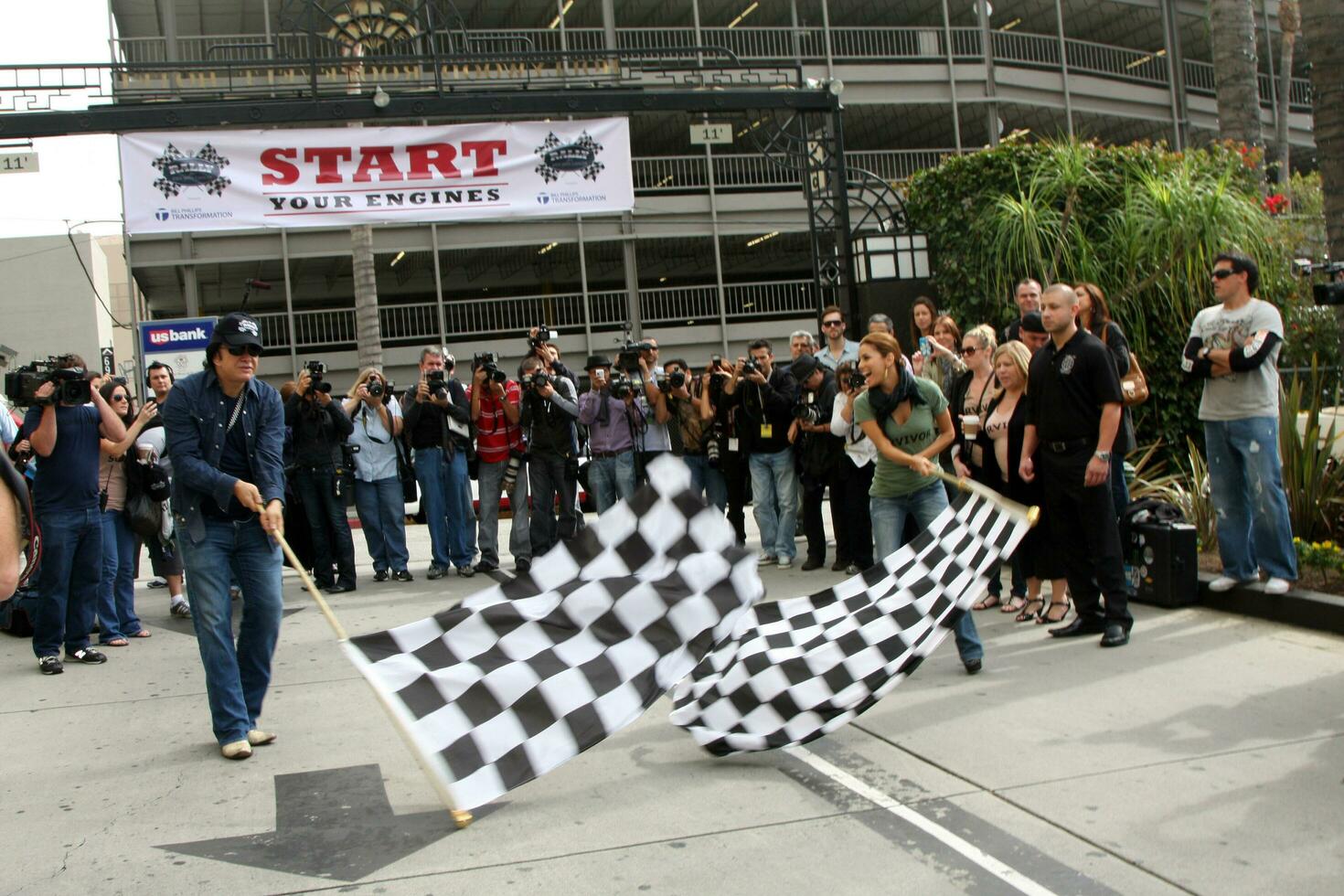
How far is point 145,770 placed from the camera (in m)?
5.57

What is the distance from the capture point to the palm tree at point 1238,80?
58.1ft

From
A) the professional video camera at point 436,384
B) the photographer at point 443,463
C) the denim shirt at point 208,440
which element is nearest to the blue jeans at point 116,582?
the photographer at point 443,463

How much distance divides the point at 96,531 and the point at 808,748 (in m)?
4.98

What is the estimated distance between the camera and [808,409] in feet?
34.5

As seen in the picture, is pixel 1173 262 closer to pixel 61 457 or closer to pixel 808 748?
pixel 808 748

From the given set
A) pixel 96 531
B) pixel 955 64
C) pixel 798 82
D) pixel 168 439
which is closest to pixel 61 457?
pixel 96 531

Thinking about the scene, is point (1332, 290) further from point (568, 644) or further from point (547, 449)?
point (547, 449)

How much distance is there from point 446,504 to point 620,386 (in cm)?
185

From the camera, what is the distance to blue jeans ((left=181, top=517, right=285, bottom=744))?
5738mm

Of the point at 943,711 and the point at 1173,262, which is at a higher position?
the point at 1173,262

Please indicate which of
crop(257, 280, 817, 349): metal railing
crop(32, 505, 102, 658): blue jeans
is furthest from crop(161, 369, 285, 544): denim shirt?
crop(257, 280, 817, 349): metal railing

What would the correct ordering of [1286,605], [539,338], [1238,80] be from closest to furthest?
[1286,605], [539,338], [1238,80]

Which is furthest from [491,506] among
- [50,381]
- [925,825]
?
[925,825]

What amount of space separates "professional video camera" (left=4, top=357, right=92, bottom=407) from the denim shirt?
2.08 m
